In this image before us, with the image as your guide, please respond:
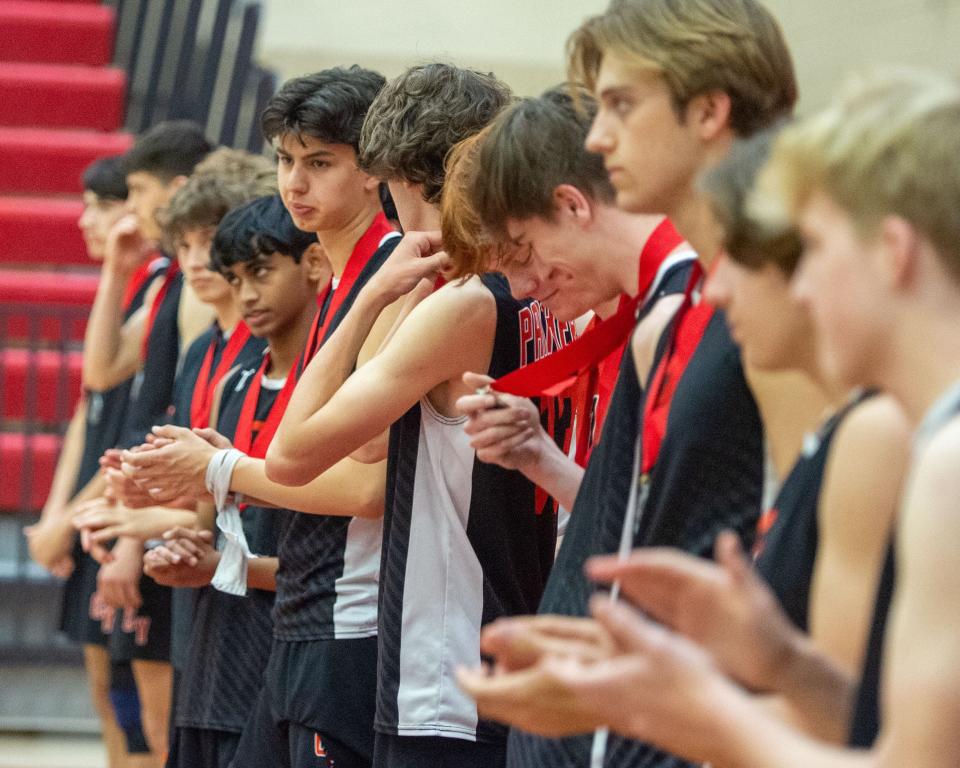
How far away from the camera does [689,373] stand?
160cm

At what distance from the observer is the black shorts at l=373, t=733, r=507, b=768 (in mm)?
2293

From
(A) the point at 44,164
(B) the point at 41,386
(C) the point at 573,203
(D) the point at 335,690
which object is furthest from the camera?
(A) the point at 44,164

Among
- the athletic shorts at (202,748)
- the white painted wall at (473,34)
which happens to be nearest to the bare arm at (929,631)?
the athletic shorts at (202,748)

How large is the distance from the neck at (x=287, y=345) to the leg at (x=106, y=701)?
171cm

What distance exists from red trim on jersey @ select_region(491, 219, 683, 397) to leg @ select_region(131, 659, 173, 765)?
2.29m

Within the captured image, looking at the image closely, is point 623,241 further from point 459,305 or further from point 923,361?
point 923,361

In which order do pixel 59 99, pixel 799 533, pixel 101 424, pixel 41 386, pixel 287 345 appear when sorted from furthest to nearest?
pixel 59 99, pixel 41 386, pixel 101 424, pixel 287 345, pixel 799 533

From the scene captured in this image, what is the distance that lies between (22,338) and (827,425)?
510 cm

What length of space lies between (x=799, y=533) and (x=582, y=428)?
0.88 metres

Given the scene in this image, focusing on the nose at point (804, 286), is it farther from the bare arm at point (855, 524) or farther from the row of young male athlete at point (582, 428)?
the bare arm at point (855, 524)

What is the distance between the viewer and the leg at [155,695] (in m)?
4.00

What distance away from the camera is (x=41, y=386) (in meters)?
5.81

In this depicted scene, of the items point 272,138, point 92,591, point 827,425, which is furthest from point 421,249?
point 92,591

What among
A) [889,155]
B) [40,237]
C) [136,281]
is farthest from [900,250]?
[40,237]
